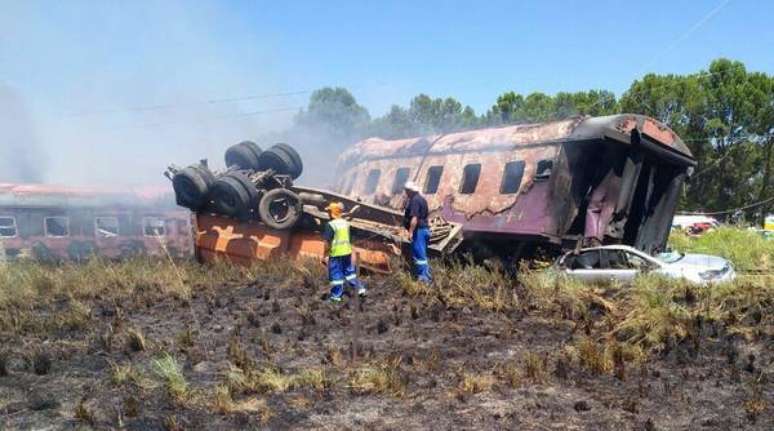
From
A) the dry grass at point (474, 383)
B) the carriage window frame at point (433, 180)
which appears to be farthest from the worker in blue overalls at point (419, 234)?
the dry grass at point (474, 383)

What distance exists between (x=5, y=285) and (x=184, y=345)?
4747 mm

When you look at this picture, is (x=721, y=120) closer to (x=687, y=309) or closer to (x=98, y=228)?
(x=98, y=228)

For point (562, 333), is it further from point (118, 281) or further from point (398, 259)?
point (118, 281)

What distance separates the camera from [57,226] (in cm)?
1698

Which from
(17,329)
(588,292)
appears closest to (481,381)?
(588,292)

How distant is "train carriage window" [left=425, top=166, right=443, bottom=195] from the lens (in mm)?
12828

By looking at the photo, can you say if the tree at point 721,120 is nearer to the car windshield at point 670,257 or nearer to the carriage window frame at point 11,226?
the car windshield at point 670,257

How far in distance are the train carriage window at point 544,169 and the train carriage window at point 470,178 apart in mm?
1355

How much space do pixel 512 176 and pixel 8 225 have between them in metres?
12.6

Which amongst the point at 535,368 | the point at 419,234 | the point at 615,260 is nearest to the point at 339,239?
the point at 419,234

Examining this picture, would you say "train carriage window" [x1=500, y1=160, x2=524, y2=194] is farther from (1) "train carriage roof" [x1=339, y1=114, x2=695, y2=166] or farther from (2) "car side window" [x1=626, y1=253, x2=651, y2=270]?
(2) "car side window" [x1=626, y1=253, x2=651, y2=270]

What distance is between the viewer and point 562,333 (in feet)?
21.9

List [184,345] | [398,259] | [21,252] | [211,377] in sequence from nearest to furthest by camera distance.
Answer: [211,377], [184,345], [398,259], [21,252]

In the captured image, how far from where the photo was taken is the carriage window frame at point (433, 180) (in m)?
12.8
